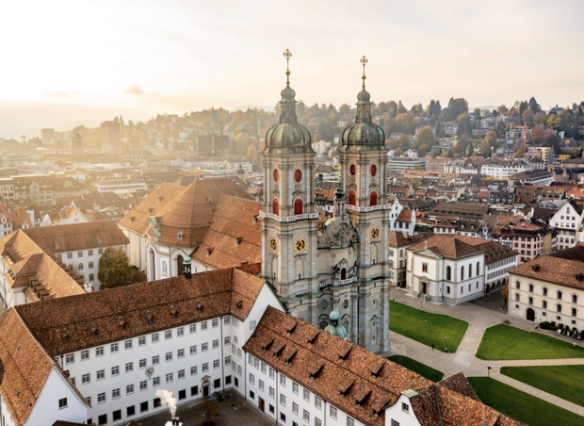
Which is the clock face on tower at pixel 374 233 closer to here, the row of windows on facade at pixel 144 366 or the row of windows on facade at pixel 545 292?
the row of windows on facade at pixel 144 366

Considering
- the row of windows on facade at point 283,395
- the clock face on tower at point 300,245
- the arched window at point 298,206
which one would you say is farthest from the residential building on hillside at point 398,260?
the row of windows on facade at point 283,395

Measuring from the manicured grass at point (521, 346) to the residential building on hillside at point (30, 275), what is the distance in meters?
47.2

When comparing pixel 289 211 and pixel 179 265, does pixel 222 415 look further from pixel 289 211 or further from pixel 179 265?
pixel 179 265

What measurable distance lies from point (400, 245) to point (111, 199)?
81266mm

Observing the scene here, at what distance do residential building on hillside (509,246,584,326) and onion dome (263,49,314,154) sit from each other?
134 feet

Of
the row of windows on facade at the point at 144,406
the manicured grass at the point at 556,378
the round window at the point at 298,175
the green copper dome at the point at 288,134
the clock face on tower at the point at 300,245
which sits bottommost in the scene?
the manicured grass at the point at 556,378

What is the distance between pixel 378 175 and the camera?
62531 mm

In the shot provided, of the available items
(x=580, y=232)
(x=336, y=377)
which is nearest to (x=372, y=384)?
(x=336, y=377)

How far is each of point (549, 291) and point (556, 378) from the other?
1893 cm

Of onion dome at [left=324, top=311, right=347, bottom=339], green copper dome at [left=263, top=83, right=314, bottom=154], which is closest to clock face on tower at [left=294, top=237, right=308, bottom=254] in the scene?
onion dome at [left=324, top=311, right=347, bottom=339]

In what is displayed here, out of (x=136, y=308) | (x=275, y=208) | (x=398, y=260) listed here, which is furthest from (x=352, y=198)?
(x=398, y=260)

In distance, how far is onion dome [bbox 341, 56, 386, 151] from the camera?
2404 inches

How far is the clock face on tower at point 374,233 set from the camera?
207ft

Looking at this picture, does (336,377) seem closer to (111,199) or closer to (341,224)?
(341,224)
